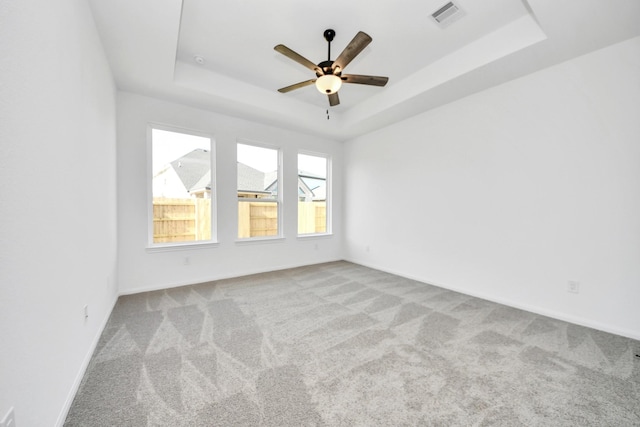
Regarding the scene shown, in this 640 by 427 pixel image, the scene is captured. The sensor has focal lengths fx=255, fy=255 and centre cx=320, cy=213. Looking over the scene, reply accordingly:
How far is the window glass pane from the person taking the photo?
364 cm

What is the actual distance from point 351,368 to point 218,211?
3053mm

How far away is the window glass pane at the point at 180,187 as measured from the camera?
11.9 ft

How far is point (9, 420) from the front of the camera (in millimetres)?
882

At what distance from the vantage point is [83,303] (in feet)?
5.85

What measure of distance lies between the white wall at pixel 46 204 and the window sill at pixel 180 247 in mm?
1431

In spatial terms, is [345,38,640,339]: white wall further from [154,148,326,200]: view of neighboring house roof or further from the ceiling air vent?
[154,148,326,200]: view of neighboring house roof

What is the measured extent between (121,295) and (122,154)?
180cm

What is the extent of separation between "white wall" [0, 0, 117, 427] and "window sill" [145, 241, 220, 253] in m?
1.43

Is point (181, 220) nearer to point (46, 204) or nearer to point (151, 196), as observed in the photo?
point (151, 196)

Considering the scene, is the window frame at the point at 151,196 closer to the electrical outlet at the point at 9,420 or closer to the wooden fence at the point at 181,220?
the wooden fence at the point at 181,220

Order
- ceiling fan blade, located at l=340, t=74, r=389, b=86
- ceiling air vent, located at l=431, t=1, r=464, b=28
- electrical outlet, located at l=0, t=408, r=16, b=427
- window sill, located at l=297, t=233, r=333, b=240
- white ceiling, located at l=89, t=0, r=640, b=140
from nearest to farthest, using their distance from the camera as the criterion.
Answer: electrical outlet, located at l=0, t=408, r=16, b=427
white ceiling, located at l=89, t=0, r=640, b=140
ceiling air vent, located at l=431, t=1, r=464, b=28
ceiling fan blade, located at l=340, t=74, r=389, b=86
window sill, located at l=297, t=233, r=333, b=240

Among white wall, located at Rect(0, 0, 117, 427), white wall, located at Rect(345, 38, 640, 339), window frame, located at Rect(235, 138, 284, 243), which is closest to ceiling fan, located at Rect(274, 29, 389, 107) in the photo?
white wall, located at Rect(0, 0, 117, 427)

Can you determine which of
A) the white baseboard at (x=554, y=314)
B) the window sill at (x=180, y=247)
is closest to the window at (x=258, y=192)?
the window sill at (x=180, y=247)

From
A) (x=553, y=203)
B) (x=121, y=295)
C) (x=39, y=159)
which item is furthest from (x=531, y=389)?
(x=121, y=295)
